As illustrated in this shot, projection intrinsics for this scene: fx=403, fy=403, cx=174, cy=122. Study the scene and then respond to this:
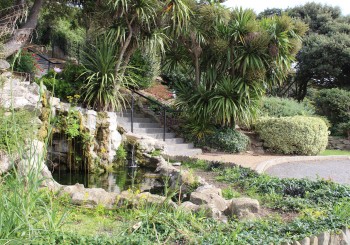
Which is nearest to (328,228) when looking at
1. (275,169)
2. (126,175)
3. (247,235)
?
(247,235)

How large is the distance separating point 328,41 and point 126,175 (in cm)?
1723

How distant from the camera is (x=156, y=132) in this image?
39.2 feet

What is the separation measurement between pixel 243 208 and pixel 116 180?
3.64 m

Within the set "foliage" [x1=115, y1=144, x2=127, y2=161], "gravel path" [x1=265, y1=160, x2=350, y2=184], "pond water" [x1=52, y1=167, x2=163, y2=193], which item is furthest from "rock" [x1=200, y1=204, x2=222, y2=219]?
"foliage" [x1=115, y1=144, x2=127, y2=161]

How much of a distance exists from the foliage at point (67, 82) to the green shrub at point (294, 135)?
5.74 m

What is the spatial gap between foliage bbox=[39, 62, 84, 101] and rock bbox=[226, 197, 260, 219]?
6.29m

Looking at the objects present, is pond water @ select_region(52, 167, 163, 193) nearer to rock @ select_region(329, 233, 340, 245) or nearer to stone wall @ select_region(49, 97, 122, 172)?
stone wall @ select_region(49, 97, 122, 172)

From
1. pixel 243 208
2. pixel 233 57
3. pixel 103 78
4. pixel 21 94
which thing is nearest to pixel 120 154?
pixel 103 78

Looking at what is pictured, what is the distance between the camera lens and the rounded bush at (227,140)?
1149 cm

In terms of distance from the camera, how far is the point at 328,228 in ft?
12.9

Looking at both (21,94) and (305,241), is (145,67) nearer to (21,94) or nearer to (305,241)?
(21,94)

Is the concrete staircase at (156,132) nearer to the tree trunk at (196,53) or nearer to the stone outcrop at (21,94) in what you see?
the tree trunk at (196,53)

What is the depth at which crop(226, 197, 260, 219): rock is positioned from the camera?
175 inches

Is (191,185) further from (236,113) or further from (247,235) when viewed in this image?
(236,113)
